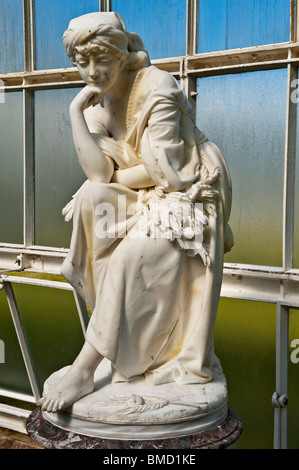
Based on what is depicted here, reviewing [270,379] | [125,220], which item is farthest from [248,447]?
[125,220]

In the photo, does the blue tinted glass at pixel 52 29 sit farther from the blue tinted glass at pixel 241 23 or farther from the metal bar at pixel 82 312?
the metal bar at pixel 82 312

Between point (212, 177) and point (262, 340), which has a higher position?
point (212, 177)

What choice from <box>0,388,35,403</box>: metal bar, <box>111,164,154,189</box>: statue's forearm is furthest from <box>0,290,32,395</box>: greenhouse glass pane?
<box>111,164,154,189</box>: statue's forearm

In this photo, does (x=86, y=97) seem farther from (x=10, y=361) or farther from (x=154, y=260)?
(x=10, y=361)

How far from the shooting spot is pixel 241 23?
387 cm

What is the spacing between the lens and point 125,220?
8.35ft

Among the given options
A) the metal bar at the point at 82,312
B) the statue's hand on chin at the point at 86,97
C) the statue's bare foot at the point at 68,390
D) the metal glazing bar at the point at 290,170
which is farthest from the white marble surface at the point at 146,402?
the metal bar at the point at 82,312

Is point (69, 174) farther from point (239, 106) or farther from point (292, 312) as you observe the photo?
point (292, 312)

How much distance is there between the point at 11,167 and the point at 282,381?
8.35ft

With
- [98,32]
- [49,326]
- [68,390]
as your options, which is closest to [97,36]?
[98,32]

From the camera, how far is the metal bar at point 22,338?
472 cm

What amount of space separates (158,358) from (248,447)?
175 cm

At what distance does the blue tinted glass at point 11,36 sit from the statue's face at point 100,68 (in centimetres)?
235

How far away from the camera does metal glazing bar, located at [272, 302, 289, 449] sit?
3766 millimetres
